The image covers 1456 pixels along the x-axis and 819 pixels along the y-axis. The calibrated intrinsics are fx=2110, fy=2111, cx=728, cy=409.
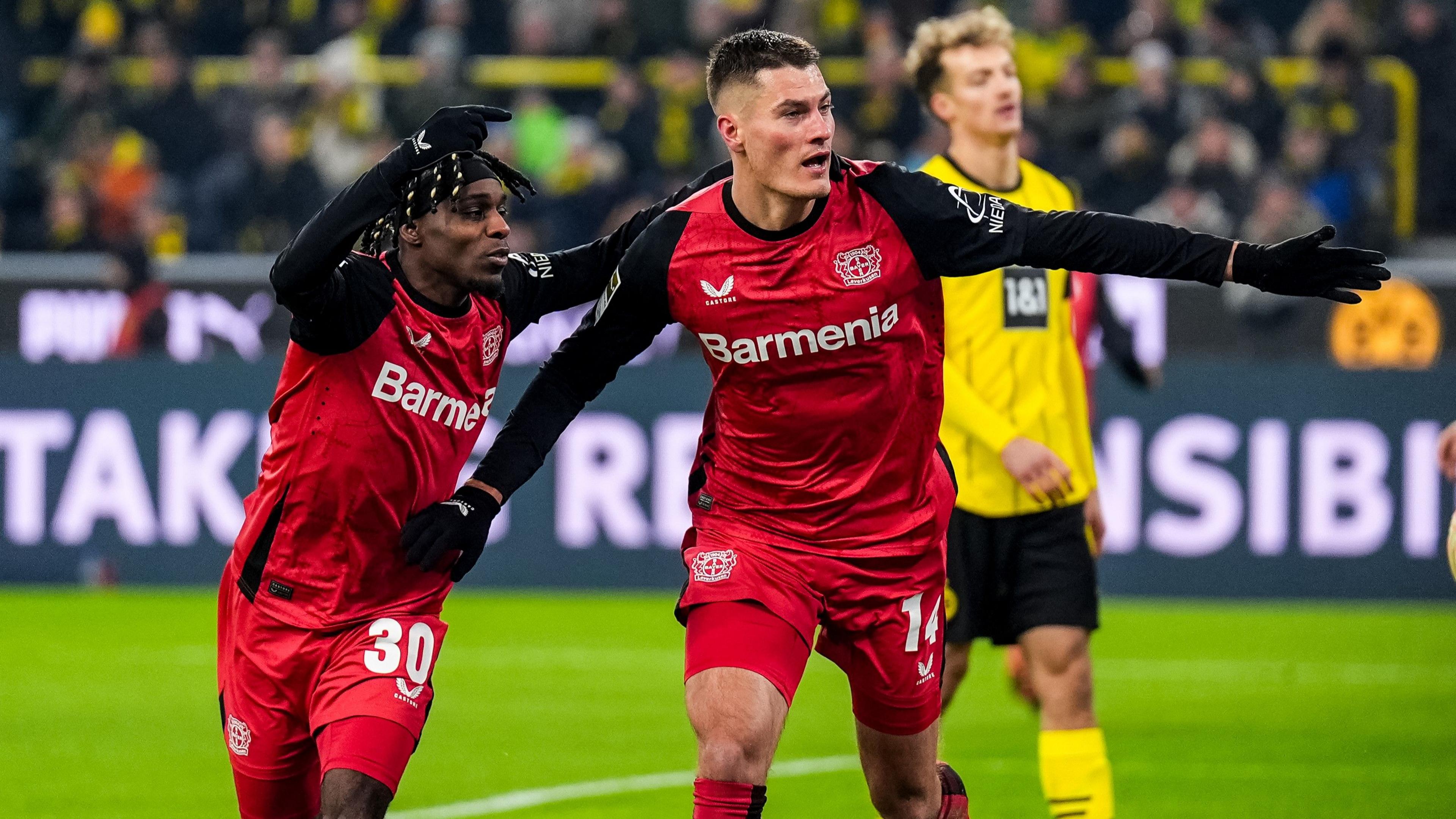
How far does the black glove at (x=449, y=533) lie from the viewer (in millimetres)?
4906

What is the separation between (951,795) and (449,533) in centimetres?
160

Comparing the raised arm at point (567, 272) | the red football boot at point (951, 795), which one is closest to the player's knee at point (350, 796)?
the raised arm at point (567, 272)

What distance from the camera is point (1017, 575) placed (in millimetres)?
6469

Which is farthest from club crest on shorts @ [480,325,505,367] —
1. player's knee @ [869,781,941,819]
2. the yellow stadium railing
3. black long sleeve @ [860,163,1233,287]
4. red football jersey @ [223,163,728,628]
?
the yellow stadium railing

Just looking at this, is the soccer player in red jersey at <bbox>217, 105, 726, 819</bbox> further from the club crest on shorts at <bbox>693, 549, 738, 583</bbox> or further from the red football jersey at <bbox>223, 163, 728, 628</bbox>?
the club crest on shorts at <bbox>693, 549, 738, 583</bbox>

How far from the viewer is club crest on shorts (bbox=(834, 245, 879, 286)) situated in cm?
494

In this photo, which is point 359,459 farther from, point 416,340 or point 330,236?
point 330,236

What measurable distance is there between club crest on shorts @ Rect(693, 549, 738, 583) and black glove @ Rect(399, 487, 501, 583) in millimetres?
513

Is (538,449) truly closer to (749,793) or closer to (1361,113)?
(749,793)

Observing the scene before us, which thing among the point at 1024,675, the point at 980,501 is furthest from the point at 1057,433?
the point at 1024,675

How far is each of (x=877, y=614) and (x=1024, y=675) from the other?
2581 mm

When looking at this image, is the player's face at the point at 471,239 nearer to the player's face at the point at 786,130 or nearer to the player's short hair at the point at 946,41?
the player's face at the point at 786,130

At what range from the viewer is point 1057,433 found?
21.5ft

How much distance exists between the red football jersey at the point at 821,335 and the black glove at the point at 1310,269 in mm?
175
